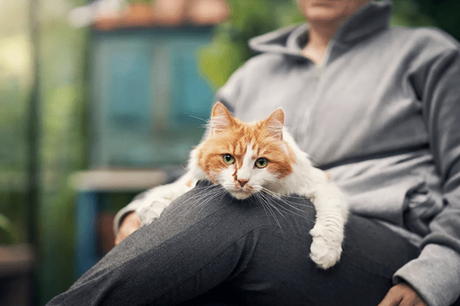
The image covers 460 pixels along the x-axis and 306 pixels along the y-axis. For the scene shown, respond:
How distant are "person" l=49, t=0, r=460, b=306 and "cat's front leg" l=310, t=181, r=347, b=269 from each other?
1.0 inches

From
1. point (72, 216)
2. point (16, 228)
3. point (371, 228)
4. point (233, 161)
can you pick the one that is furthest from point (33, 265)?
point (371, 228)

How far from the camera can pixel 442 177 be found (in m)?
1.00

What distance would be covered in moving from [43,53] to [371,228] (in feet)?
6.92

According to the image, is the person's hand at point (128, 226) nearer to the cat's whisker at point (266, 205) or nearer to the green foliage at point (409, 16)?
the cat's whisker at point (266, 205)

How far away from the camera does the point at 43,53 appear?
2.21m

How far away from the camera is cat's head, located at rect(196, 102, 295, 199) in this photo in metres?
0.81

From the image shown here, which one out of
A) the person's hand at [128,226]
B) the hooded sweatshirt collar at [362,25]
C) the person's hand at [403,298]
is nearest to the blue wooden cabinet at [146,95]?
the hooded sweatshirt collar at [362,25]

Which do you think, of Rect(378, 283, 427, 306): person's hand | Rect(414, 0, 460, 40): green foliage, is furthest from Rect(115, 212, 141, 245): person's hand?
Rect(414, 0, 460, 40): green foliage

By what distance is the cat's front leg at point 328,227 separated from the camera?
0.77 meters

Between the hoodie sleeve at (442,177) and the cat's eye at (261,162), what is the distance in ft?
1.25

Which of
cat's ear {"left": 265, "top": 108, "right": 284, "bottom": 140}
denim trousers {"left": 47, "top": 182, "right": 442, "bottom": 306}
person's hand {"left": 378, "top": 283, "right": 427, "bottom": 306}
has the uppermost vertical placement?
cat's ear {"left": 265, "top": 108, "right": 284, "bottom": 140}

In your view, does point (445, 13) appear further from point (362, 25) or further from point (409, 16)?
point (362, 25)

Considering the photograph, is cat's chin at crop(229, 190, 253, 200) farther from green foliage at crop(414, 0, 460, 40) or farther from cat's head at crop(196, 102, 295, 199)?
green foliage at crop(414, 0, 460, 40)

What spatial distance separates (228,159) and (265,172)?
9cm
